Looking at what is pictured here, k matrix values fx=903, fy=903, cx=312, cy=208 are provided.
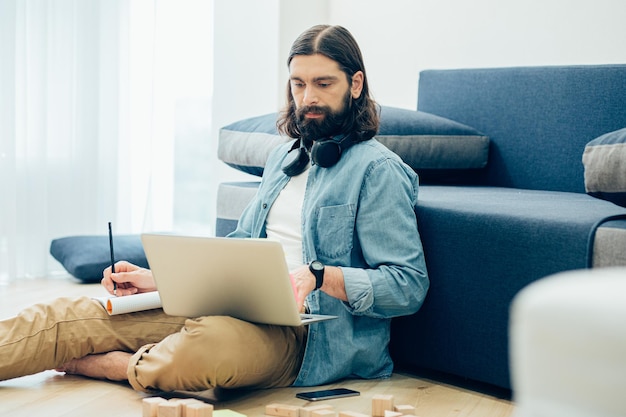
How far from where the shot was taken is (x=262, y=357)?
6.26 feet

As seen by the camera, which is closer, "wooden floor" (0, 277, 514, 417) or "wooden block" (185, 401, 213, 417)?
"wooden block" (185, 401, 213, 417)

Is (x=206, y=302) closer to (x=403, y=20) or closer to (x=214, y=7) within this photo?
(x=403, y=20)

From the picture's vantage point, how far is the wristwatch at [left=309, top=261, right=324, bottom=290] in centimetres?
191

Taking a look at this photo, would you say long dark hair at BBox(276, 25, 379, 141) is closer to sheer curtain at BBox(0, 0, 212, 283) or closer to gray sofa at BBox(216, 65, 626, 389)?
gray sofa at BBox(216, 65, 626, 389)

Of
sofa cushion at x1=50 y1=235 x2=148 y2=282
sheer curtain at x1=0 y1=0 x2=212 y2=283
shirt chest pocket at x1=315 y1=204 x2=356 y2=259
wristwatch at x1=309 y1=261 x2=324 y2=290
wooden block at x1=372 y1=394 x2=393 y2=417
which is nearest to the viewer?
wooden block at x1=372 y1=394 x2=393 y2=417

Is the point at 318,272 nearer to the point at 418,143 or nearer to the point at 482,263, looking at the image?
the point at 482,263

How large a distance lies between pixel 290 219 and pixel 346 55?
0.41 m

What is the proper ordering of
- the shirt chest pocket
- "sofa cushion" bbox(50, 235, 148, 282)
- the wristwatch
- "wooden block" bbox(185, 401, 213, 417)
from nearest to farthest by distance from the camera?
1. "wooden block" bbox(185, 401, 213, 417)
2. the wristwatch
3. the shirt chest pocket
4. "sofa cushion" bbox(50, 235, 148, 282)

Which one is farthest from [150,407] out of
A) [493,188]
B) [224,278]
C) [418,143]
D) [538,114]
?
[538,114]

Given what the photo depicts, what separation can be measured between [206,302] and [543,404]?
1334 millimetres

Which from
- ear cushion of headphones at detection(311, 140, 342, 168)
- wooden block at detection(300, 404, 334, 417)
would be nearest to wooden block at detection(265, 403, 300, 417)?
wooden block at detection(300, 404, 334, 417)

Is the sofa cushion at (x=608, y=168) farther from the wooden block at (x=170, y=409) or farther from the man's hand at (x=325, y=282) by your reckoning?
the wooden block at (x=170, y=409)

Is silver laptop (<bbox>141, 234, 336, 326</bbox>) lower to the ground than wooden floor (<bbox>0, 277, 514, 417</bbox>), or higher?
higher

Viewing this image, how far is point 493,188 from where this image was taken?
8.64 feet
